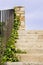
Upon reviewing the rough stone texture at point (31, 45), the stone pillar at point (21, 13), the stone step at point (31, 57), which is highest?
the stone pillar at point (21, 13)

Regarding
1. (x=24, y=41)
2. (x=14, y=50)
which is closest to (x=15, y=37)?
(x=24, y=41)

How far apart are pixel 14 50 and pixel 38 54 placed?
2.09ft

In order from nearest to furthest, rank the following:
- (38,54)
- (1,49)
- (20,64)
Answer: (20,64) < (1,49) < (38,54)

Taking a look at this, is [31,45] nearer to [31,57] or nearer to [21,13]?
[31,57]

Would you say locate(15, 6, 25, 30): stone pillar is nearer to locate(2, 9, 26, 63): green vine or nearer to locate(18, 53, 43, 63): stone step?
locate(2, 9, 26, 63): green vine

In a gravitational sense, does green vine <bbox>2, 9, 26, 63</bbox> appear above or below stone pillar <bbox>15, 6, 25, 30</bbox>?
below

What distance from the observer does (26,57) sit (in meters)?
6.44

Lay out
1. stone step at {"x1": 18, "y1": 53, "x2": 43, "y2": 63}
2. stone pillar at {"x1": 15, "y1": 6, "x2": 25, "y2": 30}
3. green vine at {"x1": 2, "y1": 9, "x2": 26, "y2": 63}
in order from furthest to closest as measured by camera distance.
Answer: stone pillar at {"x1": 15, "y1": 6, "x2": 25, "y2": 30} < stone step at {"x1": 18, "y1": 53, "x2": 43, "y2": 63} < green vine at {"x1": 2, "y1": 9, "x2": 26, "y2": 63}

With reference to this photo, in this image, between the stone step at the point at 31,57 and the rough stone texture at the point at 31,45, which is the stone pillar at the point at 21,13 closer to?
the rough stone texture at the point at 31,45

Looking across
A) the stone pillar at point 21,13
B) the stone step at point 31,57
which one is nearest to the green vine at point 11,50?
the stone step at point 31,57

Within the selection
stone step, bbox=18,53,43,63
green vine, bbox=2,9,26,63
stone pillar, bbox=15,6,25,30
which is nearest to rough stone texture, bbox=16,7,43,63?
stone step, bbox=18,53,43,63

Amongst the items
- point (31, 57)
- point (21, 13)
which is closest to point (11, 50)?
point (31, 57)

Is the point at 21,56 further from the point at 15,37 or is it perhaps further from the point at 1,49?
the point at 15,37

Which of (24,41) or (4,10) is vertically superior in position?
(4,10)
